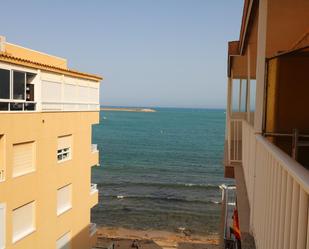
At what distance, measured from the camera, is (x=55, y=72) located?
1741 cm

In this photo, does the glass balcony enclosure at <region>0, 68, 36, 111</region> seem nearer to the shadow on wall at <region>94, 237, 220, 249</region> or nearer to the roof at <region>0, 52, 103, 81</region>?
the roof at <region>0, 52, 103, 81</region>

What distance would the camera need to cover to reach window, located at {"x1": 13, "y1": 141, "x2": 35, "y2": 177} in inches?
564

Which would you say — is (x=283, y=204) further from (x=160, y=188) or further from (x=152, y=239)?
(x=160, y=188)

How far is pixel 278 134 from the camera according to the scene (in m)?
4.83

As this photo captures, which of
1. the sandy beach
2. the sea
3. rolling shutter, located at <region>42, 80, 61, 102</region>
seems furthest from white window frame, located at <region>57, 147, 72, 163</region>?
the sea

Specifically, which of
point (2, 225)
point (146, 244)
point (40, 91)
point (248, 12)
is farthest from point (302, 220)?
point (146, 244)

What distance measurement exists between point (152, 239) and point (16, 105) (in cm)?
2022

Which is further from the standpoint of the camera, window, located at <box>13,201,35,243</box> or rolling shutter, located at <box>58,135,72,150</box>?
rolling shutter, located at <box>58,135,72,150</box>

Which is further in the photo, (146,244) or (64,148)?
(146,244)

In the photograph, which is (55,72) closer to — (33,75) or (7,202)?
→ (33,75)

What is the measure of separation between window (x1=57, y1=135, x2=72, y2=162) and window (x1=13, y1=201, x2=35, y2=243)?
119 inches

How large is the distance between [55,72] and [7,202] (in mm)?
6402

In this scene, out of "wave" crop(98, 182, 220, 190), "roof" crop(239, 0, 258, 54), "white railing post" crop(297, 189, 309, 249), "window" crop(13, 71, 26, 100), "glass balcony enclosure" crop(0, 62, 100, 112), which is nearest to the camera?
"white railing post" crop(297, 189, 309, 249)

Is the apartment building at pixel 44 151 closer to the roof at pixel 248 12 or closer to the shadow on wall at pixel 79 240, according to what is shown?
the shadow on wall at pixel 79 240
